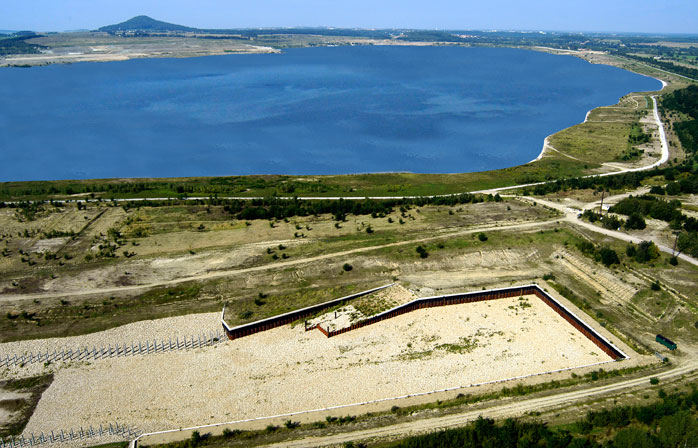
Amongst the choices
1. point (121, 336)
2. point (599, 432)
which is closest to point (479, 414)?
point (599, 432)

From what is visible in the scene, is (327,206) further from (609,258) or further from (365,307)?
(609,258)

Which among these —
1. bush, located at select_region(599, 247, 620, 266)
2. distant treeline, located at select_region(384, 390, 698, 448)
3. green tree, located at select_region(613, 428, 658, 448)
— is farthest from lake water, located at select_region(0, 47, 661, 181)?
green tree, located at select_region(613, 428, 658, 448)

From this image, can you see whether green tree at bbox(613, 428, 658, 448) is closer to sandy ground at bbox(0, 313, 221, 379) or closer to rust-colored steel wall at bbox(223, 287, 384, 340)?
rust-colored steel wall at bbox(223, 287, 384, 340)

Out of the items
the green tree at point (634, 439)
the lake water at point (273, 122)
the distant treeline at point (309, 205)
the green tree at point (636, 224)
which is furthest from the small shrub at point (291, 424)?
the lake water at point (273, 122)

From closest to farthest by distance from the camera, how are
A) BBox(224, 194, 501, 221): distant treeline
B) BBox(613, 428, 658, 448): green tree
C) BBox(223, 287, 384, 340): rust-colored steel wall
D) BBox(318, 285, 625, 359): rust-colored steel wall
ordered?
BBox(613, 428, 658, 448): green tree
BBox(318, 285, 625, 359): rust-colored steel wall
BBox(223, 287, 384, 340): rust-colored steel wall
BBox(224, 194, 501, 221): distant treeline

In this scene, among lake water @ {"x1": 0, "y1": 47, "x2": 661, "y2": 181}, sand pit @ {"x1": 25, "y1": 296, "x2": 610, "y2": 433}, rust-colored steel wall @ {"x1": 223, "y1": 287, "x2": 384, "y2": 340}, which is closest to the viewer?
sand pit @ {"x1": 25, "y1": 296, "x2": 610, "y2": 433}

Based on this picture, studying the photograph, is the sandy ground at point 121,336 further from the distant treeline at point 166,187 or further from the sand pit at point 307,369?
the distant treeline at point 166,187
